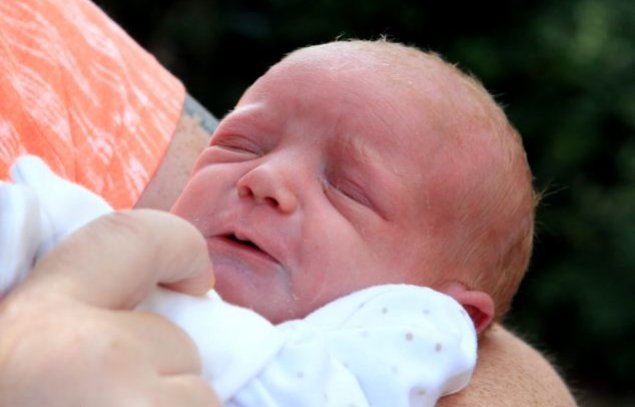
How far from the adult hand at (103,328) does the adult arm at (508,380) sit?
24.5 inches

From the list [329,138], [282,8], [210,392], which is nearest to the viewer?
[210,392]

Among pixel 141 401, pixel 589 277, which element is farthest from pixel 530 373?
pixel 589 277

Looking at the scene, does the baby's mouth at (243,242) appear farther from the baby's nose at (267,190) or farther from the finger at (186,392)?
the finger at (186,392)

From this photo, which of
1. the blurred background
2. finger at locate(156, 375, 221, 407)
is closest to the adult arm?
finger at locate(156, 375, 221, 407)

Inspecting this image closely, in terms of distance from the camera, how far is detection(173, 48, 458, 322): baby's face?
1.64 meters

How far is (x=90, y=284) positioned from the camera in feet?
3.73

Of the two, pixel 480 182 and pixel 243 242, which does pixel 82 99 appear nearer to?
pixel 243 242

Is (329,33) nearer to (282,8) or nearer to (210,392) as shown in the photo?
(282,8)

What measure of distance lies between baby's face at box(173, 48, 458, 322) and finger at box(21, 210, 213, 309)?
39cm

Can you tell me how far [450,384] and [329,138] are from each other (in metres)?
0.39

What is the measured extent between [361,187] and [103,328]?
723mm

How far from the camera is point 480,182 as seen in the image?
1.84 meters

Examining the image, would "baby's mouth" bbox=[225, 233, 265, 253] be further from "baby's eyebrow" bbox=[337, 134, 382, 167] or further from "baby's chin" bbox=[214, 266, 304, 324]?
"baby's eyebrow" bbox=[337, 134, 382, 167]

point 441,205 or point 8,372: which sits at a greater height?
point 8,372
